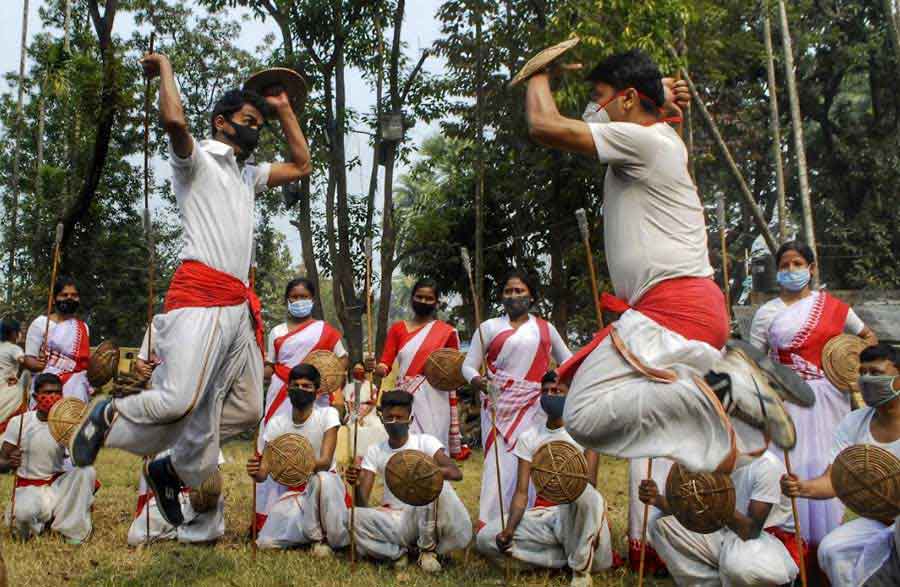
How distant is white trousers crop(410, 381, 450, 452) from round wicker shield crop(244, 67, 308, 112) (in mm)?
3647

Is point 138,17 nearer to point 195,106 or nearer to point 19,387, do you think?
point 195,106

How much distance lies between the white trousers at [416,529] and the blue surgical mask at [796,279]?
3044mm

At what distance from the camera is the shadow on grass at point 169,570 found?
241 inches

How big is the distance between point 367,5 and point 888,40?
45.5 feet

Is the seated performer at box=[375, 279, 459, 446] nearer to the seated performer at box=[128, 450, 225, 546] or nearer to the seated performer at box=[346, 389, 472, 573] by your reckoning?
the seated performer at box=[346, 389, 472, 573]

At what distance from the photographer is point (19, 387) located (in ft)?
30.9

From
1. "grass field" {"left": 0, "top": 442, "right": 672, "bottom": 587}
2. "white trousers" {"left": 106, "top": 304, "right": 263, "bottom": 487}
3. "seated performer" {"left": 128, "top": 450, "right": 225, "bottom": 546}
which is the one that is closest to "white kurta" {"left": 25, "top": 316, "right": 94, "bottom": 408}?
"grass field" {"left": 0, "top": 442, "right": 672, "bottom": 587}

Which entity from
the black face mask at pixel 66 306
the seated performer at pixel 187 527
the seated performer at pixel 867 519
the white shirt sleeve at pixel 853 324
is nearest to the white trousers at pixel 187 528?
the seated performer at pixel 187 527

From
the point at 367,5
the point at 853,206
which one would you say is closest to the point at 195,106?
the point at 367,5

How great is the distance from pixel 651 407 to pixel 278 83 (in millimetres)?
3058

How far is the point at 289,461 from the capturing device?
23.7 ft

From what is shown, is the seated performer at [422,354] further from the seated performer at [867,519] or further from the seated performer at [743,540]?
the seated performer at [867,519]

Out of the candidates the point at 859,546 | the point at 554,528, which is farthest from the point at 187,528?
the point at 859,546

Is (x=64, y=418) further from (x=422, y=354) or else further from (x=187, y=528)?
(x=422, y=354)
